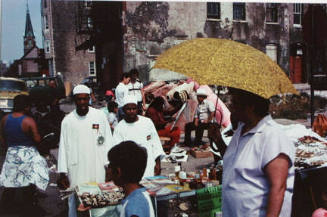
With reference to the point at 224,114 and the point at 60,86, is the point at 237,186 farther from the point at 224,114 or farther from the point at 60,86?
the point at 60,86

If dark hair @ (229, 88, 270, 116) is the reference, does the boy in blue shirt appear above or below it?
below

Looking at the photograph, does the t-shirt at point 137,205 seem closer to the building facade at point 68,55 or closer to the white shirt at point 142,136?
the white shirt at point 142,136

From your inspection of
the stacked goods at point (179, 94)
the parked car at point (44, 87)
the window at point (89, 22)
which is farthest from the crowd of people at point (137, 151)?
the window at point (89, 22)

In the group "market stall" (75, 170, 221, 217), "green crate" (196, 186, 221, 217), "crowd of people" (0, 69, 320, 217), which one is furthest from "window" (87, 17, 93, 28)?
"green crate" (196, 186, 221, 217)

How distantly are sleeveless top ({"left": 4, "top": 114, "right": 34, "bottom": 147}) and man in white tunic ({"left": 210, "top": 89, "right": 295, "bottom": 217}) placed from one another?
3.03 metres

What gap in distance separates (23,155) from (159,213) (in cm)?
209

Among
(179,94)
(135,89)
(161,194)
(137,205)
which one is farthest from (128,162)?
(179,94)

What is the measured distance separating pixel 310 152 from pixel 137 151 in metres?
2.52

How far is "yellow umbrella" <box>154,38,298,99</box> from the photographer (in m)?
1.99

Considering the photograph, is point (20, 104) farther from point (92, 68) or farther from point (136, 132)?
point (92, 68)

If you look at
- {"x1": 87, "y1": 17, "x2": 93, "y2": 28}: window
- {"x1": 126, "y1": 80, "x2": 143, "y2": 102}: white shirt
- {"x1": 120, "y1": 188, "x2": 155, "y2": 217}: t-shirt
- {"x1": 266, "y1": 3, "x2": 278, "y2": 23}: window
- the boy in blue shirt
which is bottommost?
{"x1": 120, "y1": 188, "x2": 155, "y2": 217}: t-shirt

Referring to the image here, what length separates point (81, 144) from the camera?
3.89m

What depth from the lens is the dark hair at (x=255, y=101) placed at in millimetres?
2033

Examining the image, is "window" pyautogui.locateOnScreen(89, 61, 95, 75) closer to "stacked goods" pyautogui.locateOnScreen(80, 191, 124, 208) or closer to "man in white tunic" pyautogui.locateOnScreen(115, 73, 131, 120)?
"man in white tunic" pyautogui.locateOnScreen(115, 73, 131, 120)
